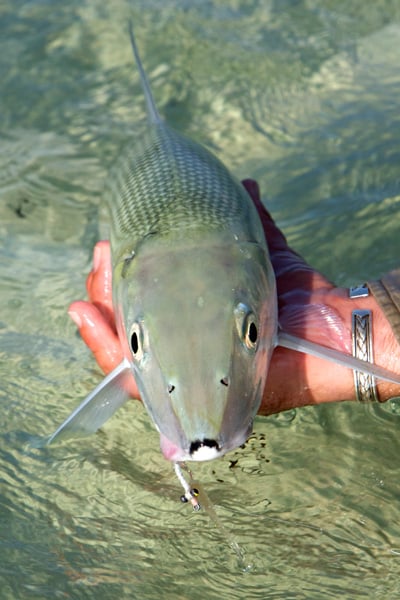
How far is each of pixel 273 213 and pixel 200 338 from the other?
2.70m

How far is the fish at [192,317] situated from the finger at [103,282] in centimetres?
34

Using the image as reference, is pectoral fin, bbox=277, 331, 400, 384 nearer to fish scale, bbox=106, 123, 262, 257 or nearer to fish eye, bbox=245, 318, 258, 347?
fish eye, bbox=245, 318, 258, 347

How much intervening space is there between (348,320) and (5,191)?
9.57ft

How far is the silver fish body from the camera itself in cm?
236

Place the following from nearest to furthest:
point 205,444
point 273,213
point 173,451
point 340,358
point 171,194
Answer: point 205,444
point 173,451
point 340,358
point 171,194
point 273,213

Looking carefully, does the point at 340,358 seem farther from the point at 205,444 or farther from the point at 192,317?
the point at 205,444

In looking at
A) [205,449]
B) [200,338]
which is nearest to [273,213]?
[200,338]

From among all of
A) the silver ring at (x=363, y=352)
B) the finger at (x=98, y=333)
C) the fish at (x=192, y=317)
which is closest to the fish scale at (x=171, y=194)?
the fish at (x=192, y=317)

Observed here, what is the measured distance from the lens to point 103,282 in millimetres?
3646

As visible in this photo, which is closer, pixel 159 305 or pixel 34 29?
pixel 159 305

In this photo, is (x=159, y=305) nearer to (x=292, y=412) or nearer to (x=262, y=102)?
(x=292, y=412)

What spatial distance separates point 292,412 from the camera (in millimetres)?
3625

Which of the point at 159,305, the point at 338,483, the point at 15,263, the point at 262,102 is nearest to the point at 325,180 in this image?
the point at 262,102

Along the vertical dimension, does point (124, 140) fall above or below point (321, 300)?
below
